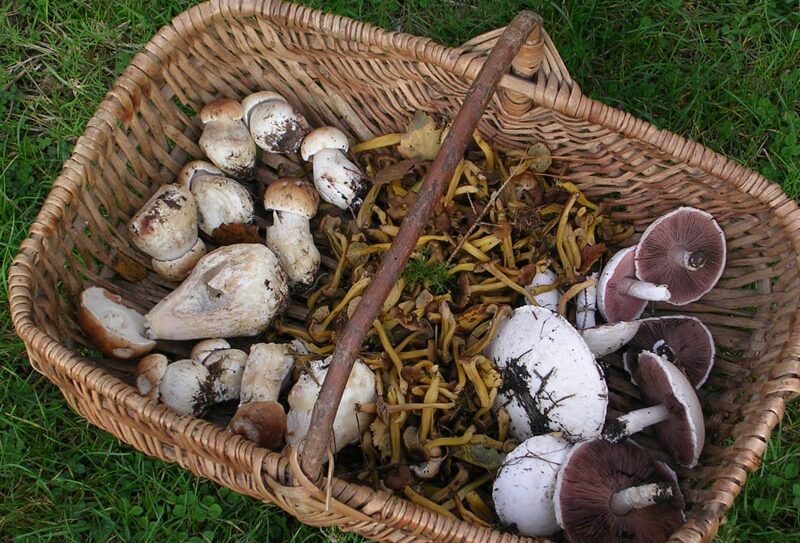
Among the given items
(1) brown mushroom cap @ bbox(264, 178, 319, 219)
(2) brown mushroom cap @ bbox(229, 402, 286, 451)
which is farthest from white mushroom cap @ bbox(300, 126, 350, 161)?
(2) brown mushroom cap @ bbox(229, 402, 286, 451)

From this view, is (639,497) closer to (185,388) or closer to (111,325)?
(185,388)

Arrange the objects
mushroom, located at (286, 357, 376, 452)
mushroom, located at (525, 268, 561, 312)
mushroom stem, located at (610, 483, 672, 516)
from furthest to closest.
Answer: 1. mushroom, located at (525, 268, 561, 312)
2. mushroom, located at (286, 357, 376, 452)
3. mushroom stem, located at (610, 483, 672, 516)

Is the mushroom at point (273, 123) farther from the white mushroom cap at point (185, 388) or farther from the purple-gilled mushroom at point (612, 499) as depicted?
the purple-gilled mushroom at point (612, 499)

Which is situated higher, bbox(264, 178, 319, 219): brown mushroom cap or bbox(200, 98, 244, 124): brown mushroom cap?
bbox(200, 98, 244, 124): brown mushroom cap

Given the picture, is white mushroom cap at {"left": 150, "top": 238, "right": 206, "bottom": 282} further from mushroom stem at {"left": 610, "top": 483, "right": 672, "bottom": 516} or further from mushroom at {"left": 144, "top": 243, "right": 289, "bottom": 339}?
mushroom stem at {"left": 610, "top": 483, "right": 672, "bottom": 516}

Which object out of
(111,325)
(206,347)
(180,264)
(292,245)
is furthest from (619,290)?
(111,325)

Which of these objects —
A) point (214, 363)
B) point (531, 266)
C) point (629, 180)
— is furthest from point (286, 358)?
point (629, 180)

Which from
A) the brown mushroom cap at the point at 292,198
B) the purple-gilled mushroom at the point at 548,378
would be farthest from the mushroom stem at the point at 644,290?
the brown mushroom cap at the point at 292,198
